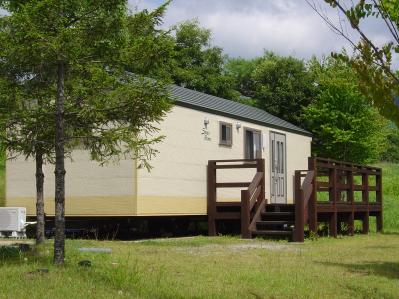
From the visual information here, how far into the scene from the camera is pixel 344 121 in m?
28.4

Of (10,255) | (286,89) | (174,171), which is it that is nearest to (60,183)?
(10,255)

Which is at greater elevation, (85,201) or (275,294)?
(85,201)

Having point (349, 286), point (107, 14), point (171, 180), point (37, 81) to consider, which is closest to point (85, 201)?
point (171, 180)

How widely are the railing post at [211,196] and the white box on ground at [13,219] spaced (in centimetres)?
462

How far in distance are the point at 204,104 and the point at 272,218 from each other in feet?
11.6

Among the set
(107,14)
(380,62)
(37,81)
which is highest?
(107,14)

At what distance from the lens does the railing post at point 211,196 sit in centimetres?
1653

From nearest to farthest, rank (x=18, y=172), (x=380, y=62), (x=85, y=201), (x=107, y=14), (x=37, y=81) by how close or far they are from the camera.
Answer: (x=380, y=62) → (x=107, y=14) → (x=37, y=81) → (x=85, y=201) → (x=18, y=172)

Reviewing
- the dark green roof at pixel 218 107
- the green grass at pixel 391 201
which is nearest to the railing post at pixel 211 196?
the dark green roof at pixel 218 107

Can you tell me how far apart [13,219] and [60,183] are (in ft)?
24.0

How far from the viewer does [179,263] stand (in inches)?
367

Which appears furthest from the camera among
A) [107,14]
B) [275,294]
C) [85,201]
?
[85,201]

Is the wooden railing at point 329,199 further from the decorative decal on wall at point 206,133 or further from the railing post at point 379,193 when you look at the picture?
the decorative decal on wall at point 206,133

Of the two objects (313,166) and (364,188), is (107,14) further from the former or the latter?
(364,188)
